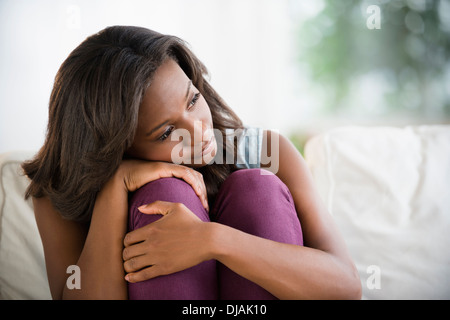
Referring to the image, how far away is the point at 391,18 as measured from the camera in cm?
261

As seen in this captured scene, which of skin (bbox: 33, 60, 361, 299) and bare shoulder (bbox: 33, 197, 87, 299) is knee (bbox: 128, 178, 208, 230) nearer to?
skin (bbox: 33, 60, 361, 299)

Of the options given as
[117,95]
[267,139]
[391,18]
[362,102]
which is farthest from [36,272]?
[391,18]

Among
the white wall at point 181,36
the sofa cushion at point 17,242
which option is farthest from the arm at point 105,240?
the white wall at point 181,36

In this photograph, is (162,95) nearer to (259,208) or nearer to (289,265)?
(259,208)

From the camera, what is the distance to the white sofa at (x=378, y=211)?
979 millimetres

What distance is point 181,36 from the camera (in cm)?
189

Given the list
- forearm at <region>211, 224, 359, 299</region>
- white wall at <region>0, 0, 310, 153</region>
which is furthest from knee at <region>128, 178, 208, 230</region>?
white wall at <region>0, 0, 310, 153</region>

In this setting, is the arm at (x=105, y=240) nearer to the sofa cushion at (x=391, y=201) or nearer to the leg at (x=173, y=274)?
the leg at (x=173, y=274)

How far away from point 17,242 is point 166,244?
0.62 meters

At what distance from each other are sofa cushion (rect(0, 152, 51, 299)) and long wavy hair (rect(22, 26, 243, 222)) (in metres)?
0.23

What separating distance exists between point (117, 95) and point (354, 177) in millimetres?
727

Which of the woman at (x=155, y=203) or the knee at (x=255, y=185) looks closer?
the woman at (x=155, y=203)

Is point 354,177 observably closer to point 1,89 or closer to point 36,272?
point 36,272

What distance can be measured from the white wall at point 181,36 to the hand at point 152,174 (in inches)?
26.2
